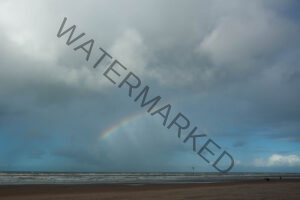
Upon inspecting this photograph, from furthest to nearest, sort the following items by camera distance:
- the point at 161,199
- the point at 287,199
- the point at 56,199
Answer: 1. the point at 56,199
2. the point at 161,199
3. the point at 287,199

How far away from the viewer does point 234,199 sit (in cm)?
2600

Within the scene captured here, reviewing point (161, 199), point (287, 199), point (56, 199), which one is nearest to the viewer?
point (287, 199)

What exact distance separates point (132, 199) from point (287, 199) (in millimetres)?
12386

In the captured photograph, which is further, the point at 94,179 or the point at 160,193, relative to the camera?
the point at 94,179

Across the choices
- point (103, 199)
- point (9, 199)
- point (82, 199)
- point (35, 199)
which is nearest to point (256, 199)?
point (103, 199)

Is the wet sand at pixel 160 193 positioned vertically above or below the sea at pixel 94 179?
Result: below

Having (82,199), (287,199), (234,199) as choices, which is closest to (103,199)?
(82,199)

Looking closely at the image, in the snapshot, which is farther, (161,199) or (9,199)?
(9,199)

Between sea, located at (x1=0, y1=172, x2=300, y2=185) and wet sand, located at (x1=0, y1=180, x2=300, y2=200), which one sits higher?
sea, located at (x1=0, y1=172, x2=300, y2=185)

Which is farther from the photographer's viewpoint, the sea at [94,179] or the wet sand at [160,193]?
the sea at [94,179]

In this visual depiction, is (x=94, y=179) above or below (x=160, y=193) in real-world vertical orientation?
above

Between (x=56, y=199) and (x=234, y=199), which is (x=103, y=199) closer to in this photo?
(x=56, y=199)

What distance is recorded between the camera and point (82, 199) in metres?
29.0

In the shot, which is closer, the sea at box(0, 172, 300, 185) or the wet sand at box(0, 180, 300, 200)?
the wet sand at box(0, 180, 300, 200)
